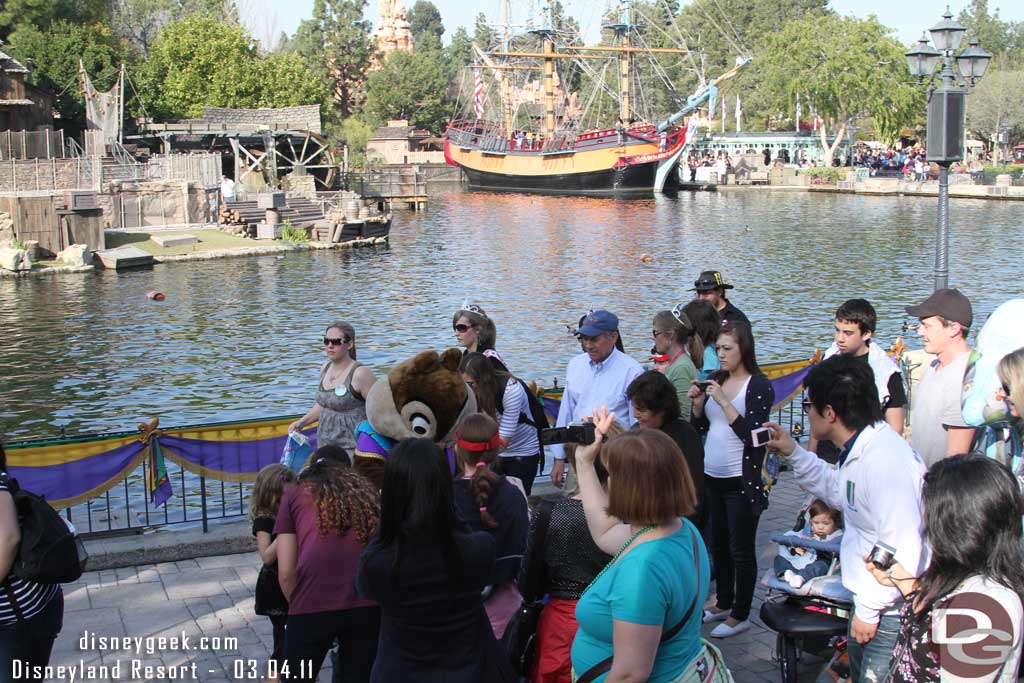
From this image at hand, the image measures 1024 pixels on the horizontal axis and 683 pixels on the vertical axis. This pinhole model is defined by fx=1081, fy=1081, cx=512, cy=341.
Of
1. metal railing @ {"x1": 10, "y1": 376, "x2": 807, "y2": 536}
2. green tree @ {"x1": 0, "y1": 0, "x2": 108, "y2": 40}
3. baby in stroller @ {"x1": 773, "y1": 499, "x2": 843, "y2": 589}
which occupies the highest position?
green tree @ {"x1": 0, "y1": 0, "x2": 108, "y2": 40}

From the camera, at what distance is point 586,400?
22.2ft

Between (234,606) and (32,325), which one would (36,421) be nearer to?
(32,325)

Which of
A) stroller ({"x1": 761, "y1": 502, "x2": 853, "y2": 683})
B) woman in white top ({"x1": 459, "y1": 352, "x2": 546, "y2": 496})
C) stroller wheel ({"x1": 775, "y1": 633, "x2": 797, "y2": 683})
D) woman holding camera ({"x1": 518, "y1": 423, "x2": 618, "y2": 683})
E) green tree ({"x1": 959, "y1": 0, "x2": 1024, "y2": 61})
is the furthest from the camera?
green tree ({"x1": 959, "y1": 0, "x2": 1024, "y2": 61})

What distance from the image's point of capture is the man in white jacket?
416cm

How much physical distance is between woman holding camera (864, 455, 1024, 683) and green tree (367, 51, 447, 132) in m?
97.6

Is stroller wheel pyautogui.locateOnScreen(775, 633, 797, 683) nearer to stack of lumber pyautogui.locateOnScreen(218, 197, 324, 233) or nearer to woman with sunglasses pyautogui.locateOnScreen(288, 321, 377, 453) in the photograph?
woman with sunglasses pyautogui.locateOnScreen(288, 321, 377, 453)

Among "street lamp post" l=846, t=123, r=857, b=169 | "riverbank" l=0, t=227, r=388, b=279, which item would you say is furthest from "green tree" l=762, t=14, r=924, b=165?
"riverbank" l=0, t=227, r=388, b=279

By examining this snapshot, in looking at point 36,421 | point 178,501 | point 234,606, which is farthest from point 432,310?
point 234,606

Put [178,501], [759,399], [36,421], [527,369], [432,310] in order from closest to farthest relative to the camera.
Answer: [759,399]
[178,501]
[36,421]
[527,369]
[432,310]

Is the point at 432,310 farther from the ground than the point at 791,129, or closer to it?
closer to it

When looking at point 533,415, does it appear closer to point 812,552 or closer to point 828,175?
point 812,552

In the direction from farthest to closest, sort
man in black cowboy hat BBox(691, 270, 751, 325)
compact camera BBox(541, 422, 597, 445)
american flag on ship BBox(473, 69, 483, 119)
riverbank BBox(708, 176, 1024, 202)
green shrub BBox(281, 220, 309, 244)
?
american flag on ship BBox(473, 69, 483, 119)
riverbank BBox(708, 176, 1024, 202)
green shrub BBox(281, 220, 309, 244)
man in black cowboy hat BBox(691, 270, 751, 325)
compact camera BBox(541, 422, 597, 445)

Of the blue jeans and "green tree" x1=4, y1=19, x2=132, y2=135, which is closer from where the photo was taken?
the blue jeans

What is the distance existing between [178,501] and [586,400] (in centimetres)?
588
